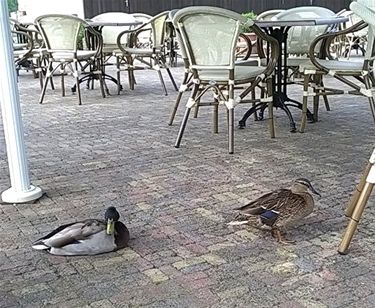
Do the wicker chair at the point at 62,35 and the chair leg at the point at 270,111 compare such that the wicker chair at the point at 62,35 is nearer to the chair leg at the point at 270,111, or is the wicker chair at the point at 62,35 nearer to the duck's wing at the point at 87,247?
the chair leg at the point at 270,111

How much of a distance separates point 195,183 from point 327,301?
50.7 inches

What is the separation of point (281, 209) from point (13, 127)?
1.39m

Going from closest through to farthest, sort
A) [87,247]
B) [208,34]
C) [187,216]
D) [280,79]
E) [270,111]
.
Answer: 1. [87,247]
2. [187,216]
3. [208,34]
4. [270,111]
5. [280,79]

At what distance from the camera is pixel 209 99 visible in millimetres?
5582

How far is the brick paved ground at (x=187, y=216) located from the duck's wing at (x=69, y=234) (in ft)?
0.17

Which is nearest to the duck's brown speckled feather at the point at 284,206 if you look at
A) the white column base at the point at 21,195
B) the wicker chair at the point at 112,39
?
the white column base at the point at 21,195

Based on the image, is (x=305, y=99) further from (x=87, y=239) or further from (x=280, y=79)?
(x=87, y=239)

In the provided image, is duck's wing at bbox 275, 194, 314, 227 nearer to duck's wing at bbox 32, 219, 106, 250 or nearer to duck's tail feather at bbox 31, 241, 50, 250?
duck's wing at bbox 32, 219, 106, 250

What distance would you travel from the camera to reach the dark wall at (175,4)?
1169 cm

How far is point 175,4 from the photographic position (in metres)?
12.9

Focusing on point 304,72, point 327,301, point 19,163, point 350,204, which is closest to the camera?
point 327,301

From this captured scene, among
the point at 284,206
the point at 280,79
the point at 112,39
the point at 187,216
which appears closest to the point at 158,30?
the point at 112,39

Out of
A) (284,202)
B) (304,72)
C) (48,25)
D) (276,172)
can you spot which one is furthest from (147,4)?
(284,202)

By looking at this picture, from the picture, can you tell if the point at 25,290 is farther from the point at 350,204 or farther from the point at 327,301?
the point at 350,204
